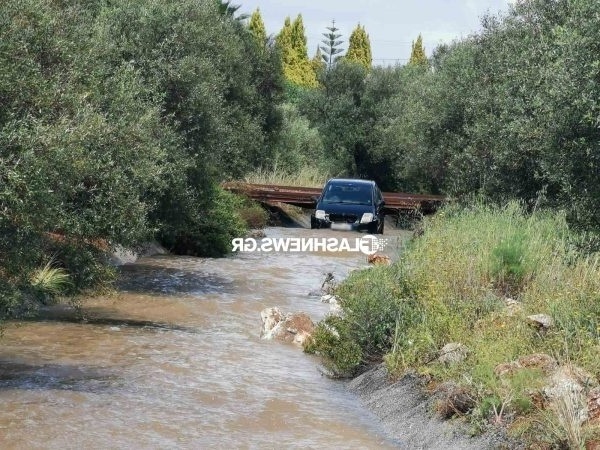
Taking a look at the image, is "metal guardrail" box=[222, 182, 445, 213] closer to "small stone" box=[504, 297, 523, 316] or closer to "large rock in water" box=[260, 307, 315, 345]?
"large rock in water" box=[260, 307, 315, 345]

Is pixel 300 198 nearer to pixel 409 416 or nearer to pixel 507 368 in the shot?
pixel 409 416

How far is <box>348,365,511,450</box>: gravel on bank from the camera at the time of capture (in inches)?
380

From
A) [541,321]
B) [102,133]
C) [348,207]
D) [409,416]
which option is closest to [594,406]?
[541,321]

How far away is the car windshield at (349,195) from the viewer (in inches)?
1302

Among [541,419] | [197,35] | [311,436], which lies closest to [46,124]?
[311,436]

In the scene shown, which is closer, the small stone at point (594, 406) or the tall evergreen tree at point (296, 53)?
the small stone at point (594, 406)

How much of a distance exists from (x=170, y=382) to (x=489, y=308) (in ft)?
12.9

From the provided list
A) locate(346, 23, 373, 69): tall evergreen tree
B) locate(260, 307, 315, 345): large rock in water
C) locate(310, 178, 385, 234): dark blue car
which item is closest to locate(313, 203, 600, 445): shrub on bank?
locate(260, 307, 315, 345): large rock in water

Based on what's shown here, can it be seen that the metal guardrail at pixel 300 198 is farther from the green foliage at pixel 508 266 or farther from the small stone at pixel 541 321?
the small stone at pixel 541 321

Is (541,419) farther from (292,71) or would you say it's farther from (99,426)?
(292,71)

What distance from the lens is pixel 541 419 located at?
884 cm

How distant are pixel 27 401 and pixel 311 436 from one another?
3151 mm

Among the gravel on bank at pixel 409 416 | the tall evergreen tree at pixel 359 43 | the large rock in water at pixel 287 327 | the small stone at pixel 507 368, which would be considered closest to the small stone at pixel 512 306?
the gravel on bank at pixel 409 416

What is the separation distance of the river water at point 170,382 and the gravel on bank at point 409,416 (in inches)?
6.8
